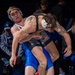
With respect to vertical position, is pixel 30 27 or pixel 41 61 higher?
pixel 30 27

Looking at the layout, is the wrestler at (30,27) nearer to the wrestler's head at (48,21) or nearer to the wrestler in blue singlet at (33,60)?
the wrestler's head at (48,21)

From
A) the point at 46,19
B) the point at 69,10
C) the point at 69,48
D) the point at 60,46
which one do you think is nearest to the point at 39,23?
the point at 46,19

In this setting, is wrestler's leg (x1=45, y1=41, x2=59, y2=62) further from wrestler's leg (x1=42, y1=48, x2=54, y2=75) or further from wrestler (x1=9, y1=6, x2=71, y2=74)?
wrestler (x1=9, y1=6, x2=71, y2=74)

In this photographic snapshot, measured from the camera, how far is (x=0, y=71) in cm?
670

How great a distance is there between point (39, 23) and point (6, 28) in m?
1.72

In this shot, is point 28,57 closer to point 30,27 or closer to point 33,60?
point 33,60

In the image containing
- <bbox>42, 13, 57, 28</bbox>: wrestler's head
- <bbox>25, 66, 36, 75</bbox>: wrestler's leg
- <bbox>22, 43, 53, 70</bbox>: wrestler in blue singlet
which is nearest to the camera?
<bbox>42, 13, 57, 28</bbox>: wrestler's head

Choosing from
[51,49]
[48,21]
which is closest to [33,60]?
[51,49]

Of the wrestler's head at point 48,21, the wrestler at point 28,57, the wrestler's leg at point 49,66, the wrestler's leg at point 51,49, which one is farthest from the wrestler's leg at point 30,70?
the wrestler's head at point 48,21

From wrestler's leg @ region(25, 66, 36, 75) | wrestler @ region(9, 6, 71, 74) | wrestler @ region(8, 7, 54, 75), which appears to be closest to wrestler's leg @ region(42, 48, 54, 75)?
wrestler @ region(8, 7, 54, 75)

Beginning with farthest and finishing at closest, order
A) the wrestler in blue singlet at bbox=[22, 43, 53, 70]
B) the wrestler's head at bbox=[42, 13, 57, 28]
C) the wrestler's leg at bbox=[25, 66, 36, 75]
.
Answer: the wrestler in blue singlet at bbox=[22, 43, 53, 70]
the wrestler's leg at bbox=[25, 66, 36, 75]
the wrestler's head at bbox=[42, 13, 57, 28]

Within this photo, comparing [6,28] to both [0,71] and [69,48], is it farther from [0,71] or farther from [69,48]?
[69,48]

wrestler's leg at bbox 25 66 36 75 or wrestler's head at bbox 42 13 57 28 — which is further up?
wrestler's head at bbox 42 13 57 28

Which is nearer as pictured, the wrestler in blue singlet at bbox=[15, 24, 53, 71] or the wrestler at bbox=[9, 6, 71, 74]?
the wrestler at bbox=[9, 6, 71, 74]
